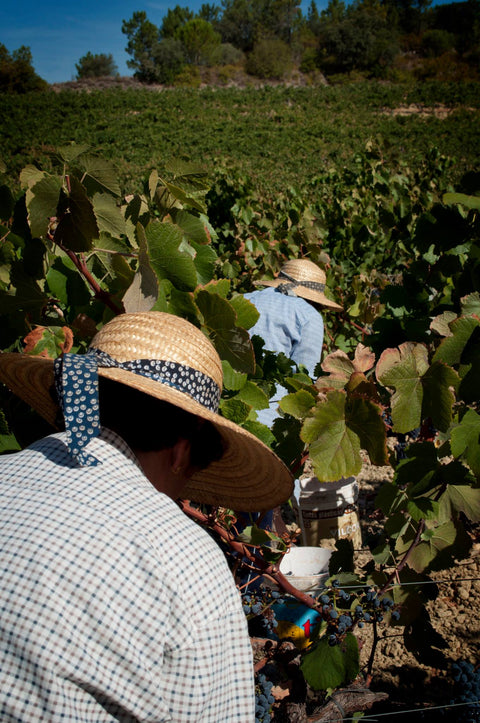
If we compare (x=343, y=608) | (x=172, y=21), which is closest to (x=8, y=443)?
(x=343, y=608)

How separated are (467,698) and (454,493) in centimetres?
54

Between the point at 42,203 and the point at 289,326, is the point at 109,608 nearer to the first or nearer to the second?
the point at 42,203

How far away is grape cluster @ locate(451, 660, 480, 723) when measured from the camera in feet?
4.74

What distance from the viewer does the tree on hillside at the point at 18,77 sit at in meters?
44.8

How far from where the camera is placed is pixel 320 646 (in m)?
1.60

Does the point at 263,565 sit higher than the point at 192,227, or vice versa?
the point at 192,227

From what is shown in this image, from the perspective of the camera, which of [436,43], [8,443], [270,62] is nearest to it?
[8,443]

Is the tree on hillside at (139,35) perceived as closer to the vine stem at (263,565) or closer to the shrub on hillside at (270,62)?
the shrub on hillside at (270,62)

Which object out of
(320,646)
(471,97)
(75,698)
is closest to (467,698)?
(320,646)

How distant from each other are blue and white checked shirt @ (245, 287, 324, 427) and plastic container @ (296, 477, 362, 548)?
72 cm

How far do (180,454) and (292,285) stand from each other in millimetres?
2402

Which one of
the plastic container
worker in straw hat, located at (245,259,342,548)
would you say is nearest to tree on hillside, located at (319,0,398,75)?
worker in straw hat, located at (245,259,342,548)

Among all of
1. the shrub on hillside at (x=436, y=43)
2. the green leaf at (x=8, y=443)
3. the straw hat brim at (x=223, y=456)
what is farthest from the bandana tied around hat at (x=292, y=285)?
the shrub on hillside at (x=436, y=43)

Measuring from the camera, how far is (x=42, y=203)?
1.41 metres
